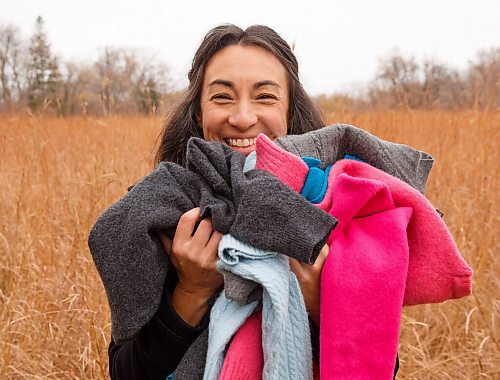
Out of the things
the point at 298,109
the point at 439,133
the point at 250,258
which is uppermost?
the point at 298,109

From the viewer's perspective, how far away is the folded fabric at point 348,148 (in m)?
0.84

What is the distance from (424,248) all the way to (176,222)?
372 millimetres

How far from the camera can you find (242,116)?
99 cm

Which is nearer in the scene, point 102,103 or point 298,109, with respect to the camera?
point 298,109

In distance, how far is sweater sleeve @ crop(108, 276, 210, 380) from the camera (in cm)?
82

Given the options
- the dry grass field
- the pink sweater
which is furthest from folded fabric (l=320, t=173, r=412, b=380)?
the dry grass field

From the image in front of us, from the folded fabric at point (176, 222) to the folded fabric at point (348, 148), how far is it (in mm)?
104

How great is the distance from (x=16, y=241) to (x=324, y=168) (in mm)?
1725

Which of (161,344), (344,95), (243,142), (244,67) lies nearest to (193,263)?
(161,344)

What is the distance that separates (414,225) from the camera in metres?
0.77

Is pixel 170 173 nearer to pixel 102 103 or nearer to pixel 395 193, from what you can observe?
pixel 395 193

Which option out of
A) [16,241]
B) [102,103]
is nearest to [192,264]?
[16,241]

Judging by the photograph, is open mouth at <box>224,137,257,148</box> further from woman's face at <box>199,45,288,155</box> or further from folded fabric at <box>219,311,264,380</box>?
folded fabric at <box>219,311,264,380</box>

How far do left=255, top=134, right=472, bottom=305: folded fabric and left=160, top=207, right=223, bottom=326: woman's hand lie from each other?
0.14m
